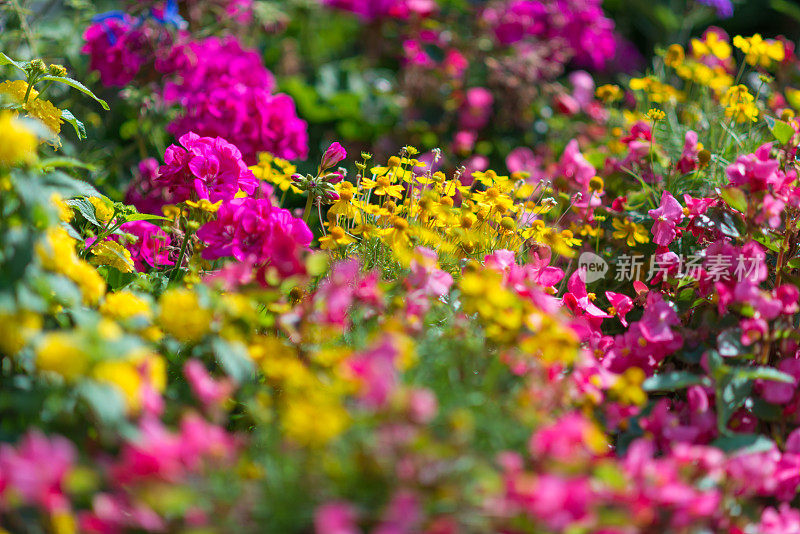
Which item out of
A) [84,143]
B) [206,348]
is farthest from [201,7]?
[206,348]

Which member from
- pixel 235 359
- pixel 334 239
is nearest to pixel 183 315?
pixel 235 359

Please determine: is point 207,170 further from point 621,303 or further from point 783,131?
point 783,131

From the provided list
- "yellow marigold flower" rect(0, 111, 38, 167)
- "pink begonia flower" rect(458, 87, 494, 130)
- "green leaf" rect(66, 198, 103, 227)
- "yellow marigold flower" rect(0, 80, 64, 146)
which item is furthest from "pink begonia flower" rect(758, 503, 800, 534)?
"pink begonia flower" rect(458, 87, 494, 130)

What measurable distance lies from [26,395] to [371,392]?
34 centimetres

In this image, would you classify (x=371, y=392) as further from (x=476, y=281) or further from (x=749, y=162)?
(x=749, y=162)

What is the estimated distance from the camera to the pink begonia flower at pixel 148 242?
3.80 ft

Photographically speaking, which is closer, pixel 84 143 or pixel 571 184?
pixel 571 184

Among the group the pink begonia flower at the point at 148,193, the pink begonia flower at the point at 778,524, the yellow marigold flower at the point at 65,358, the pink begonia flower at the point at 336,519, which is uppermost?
the yellow marigold flower at the point at 65,358

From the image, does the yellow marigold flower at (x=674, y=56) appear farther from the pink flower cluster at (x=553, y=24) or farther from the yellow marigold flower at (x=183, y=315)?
the yellow marigold flower at (x=183, y=315)

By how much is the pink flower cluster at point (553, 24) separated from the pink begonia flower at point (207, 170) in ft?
Result: 4.86

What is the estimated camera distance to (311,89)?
244 cm

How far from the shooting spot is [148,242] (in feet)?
3.83

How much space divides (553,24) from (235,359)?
2028 mm

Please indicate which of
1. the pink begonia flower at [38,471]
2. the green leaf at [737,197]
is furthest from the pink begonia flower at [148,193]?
the green leaf at [737,197]
